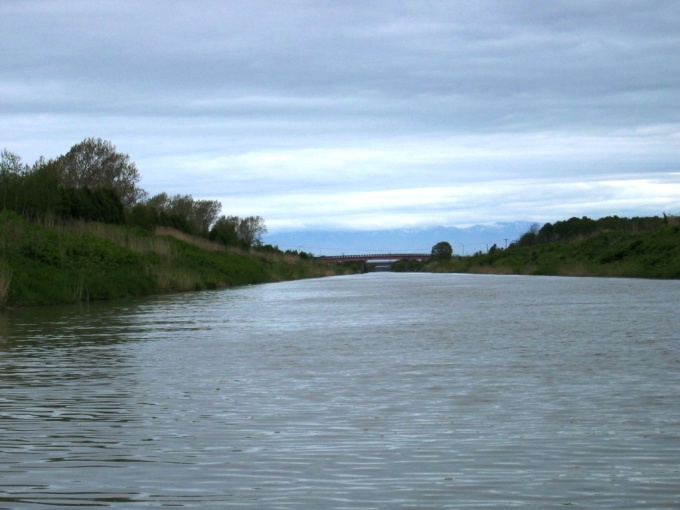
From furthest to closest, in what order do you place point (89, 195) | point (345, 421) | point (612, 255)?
point (612, 255) < point (89, 195) < point (345, 421)

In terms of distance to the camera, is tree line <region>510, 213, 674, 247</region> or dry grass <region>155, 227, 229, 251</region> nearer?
dry grass <region>155, 227, 229, 251</region>

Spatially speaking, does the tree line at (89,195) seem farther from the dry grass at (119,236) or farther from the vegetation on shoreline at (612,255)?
the vegetation on shoreline at (612,255)

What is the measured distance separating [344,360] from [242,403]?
3369 millimetres

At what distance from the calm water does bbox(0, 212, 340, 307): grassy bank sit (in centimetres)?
1137

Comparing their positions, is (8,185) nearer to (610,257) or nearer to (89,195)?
(89,195)

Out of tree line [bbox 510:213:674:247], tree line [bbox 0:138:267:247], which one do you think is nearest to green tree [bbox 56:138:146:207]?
tree line [bbox 0:138:267:247]

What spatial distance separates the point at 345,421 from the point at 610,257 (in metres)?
56.1

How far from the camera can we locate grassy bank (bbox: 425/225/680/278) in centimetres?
5053

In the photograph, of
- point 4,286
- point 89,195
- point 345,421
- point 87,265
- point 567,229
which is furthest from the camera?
point 567,229

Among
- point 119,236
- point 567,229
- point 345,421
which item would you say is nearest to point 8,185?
point 119,236

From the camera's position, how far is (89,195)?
1921 inches

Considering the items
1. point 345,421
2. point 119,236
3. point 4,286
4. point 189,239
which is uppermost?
point 189,239

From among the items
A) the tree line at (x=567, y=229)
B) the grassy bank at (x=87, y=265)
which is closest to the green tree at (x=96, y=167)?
the grassy bank at (x=87, y=265)

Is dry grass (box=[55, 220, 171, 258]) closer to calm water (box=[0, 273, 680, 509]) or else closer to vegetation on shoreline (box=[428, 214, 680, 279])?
calm water (box=[0, 273, 680, 509])
